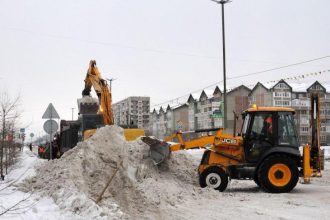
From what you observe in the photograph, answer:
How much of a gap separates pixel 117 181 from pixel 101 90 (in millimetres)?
8926

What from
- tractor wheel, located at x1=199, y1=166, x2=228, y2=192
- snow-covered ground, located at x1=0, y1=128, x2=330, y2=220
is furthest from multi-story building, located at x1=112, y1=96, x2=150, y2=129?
snow-covered ground, located at x1=0, y1=128, x2=330, y2=220

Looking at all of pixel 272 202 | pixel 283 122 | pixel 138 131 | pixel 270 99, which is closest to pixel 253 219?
pixel 272 202

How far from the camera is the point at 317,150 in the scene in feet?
46.6

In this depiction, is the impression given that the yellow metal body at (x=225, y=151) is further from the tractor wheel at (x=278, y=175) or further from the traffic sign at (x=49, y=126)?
the traffic sign at (x=49, y=126)

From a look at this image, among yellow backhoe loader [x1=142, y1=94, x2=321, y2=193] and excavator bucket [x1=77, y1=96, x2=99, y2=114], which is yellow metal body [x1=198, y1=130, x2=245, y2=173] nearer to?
yellow backhoe loader [x1=142, y1=94, x2=321, y2=193]

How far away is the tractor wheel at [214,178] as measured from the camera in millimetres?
13570

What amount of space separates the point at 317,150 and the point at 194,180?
12.6ft

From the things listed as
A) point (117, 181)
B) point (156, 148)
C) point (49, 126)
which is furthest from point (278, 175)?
point (49, 126)

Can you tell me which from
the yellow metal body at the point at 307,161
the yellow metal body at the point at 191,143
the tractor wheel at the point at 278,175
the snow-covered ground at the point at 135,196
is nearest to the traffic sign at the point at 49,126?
the snow-covered ground at the point at 135,196

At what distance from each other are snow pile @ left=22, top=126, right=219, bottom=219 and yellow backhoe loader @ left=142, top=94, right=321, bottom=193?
0.66m

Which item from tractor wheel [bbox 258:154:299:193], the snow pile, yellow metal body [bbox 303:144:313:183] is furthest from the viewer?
yellow metal body [bbox 303:144:313:183]

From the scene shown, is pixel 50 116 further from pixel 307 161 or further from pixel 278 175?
pixel 307 161

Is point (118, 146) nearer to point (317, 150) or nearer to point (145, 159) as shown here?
point (145, 159)

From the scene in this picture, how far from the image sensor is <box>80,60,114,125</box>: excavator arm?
772 inches
